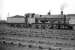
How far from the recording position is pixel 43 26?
3891 centimetres

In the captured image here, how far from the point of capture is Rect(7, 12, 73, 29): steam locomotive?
3650cm

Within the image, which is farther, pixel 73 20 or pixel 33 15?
pixel 33 15

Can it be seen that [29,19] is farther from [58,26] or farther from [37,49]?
[37,49]

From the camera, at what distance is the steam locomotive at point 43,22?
1437 inches

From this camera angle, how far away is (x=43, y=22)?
48.6 metres

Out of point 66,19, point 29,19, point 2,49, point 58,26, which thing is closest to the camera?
point 2,49

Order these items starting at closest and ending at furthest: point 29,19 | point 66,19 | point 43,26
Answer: point 43,26
point 66,19
point 29,19

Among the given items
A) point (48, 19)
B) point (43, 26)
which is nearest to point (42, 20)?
point (48, 19)

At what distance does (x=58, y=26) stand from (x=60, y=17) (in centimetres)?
1260

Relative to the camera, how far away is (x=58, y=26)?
35.8 meters

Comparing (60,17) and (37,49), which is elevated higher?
(60,17)

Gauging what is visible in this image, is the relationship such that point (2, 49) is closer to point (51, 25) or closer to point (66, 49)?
point (66, 49)

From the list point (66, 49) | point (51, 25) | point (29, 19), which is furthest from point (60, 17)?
point (66, 49)

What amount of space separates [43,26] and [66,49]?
30.2m
